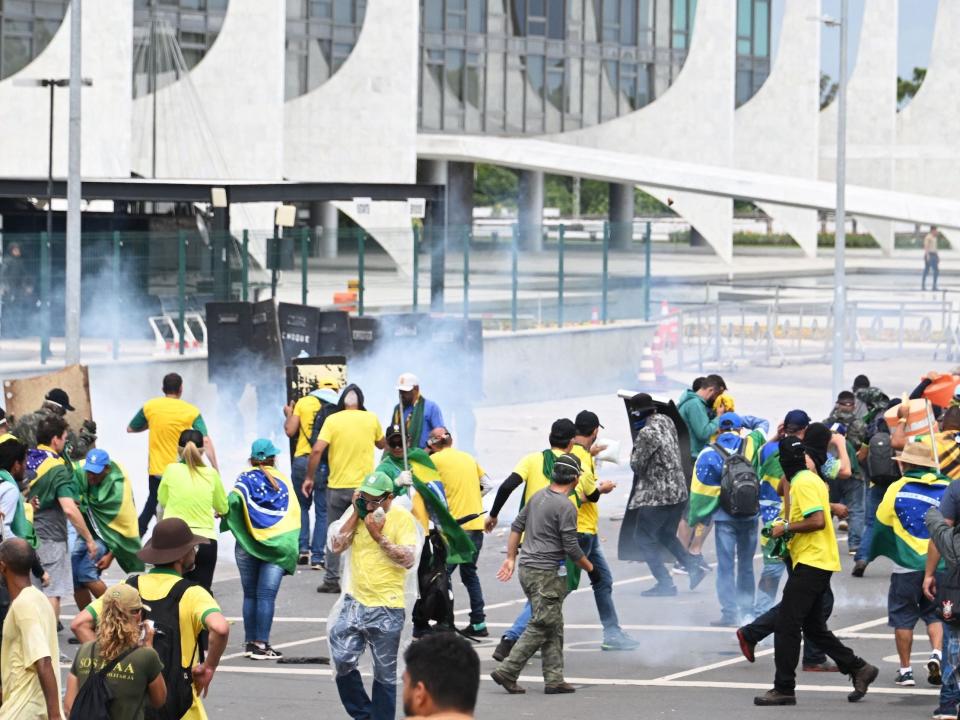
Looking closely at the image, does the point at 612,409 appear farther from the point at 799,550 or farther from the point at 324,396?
the point at 799,550

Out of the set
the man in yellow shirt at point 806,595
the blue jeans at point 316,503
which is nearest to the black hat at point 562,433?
the man in yellow shirt at point 806,595

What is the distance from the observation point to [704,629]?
12797 millimetres

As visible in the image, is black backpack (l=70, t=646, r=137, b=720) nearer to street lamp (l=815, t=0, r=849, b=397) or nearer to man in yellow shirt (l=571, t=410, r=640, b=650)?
man in yellow shirt (l=571, t=410, r=640, b=650)

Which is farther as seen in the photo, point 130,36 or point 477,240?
point 130,36

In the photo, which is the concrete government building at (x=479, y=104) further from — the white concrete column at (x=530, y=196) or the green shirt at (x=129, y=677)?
the green shirt at (x=129, y=677)

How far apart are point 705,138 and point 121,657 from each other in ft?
208

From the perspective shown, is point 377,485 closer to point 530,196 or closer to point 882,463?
point 882,463

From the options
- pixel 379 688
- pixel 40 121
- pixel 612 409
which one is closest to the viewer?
pixel 379 688

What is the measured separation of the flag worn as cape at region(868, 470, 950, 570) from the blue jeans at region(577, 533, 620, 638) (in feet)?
5.91

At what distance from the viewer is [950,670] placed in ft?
32.1

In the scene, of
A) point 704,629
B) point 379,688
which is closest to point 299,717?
point 379,688

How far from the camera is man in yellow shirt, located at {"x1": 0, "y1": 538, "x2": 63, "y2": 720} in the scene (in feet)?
24.2

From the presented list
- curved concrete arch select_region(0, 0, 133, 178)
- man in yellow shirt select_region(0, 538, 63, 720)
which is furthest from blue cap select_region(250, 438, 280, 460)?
curved concrete arch select_region(0, 0, 133, 178)

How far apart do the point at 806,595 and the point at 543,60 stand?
5718cm
